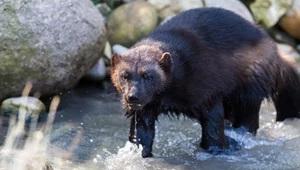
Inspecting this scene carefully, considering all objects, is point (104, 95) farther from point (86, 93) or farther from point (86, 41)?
point (86, 41)

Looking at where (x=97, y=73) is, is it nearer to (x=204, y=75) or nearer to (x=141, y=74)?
(x=204, y=75)

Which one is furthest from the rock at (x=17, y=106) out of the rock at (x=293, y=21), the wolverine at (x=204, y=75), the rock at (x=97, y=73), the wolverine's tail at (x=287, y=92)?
the rock at (x=293, y=21)

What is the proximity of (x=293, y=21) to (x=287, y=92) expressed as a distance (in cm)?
307

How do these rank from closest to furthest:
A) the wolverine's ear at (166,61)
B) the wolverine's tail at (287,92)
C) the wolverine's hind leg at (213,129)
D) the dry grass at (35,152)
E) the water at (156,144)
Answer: the dry grass at (35,152)
the wolverine's ear at (166,61)
the water at (156,144)
the wolverine's hind leg at (213,129)
the wolverine's tail at (287,92)

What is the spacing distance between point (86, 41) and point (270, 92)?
2.13 m

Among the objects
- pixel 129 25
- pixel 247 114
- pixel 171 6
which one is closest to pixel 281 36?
pixel 171 6

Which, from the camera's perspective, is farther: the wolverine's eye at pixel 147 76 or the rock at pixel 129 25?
the rock at pixel 129 25

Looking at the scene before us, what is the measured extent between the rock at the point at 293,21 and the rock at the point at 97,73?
2964mm

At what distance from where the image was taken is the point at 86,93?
7.89 metres

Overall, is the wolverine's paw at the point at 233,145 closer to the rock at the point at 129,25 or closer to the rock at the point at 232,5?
the rock at the point at 129,25

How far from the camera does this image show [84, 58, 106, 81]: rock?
8117mm

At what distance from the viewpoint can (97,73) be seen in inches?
320

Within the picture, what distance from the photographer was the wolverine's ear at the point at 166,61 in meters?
5.27

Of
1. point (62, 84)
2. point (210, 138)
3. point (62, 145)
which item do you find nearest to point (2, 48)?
point (62, 84)
